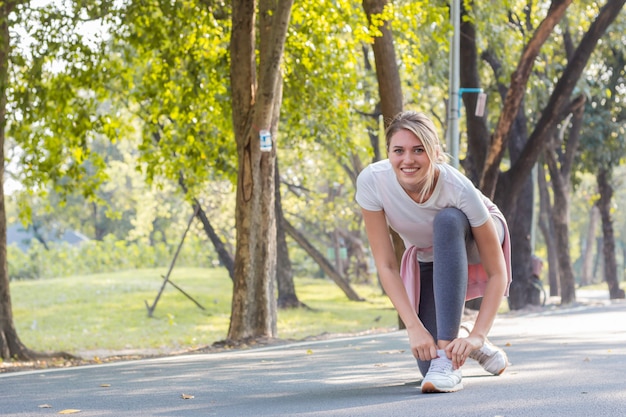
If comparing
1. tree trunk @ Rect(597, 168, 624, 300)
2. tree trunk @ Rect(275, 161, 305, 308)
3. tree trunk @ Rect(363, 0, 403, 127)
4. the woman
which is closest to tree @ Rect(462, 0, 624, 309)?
tree trunk @ Rect(363, 0, 403, 127)

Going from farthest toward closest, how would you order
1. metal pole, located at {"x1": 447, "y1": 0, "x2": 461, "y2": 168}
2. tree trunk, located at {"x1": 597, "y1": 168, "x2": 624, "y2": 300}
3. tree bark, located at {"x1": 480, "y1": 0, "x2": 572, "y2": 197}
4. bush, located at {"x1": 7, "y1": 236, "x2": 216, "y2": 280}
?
bush, located at {"x1": 7, "y1": 236, "x2": 216, "y2": 280}, tree trunk, located at {"x1": 597, "y1": 168, "x2": 624, "y2": 300}, metal pole, located at {"x1": 447, "y1": 0, "x2": 461, "y2": 168}, tree bark, located at {"x1": 480, "y1": 0, "x2": 572, "y2": 197}

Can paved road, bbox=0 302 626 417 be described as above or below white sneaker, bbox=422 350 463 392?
below

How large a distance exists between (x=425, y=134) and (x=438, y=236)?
20.5 inches

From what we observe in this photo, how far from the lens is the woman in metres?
6.07

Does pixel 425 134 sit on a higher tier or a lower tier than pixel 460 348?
higher

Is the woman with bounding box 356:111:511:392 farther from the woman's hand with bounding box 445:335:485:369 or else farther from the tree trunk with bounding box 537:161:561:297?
the tree trunk with bounding box 537:161:561:297

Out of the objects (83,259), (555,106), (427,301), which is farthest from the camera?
(83,259)


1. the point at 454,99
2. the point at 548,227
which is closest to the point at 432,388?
the point at 454,99

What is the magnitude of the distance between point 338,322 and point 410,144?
68.4 ft

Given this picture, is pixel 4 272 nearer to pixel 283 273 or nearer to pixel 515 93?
pixel 515 93

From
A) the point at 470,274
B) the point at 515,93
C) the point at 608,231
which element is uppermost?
A: the point at 515,93

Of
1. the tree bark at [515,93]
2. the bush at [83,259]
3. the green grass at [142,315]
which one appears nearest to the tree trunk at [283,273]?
the green grass at [142,315]

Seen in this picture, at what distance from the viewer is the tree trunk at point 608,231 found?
112 feet

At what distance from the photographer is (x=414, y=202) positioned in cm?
620
